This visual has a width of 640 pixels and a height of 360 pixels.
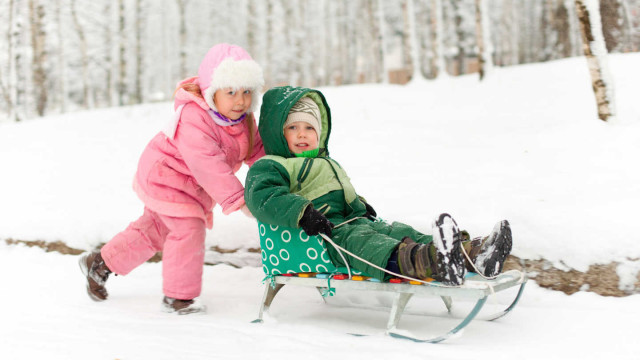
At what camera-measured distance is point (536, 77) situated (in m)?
9.84

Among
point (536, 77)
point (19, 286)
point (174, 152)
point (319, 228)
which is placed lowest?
point (19, 286)

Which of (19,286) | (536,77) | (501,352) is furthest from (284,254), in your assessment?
(536,77)

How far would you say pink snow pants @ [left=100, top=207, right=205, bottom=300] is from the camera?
3258mm

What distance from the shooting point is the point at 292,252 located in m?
2.89

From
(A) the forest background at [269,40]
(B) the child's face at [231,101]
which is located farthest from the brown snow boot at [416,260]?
(A) the forest background at [269,40]

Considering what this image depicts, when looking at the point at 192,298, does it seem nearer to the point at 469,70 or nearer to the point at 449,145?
the point at 449,145

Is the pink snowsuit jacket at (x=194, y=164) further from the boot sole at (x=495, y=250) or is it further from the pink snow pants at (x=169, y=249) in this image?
the boot sole at (x=495, y=250)

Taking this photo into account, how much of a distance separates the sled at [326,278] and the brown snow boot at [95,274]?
1256 mm

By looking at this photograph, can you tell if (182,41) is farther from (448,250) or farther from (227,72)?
(448,250)

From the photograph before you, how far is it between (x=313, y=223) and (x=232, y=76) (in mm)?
1110

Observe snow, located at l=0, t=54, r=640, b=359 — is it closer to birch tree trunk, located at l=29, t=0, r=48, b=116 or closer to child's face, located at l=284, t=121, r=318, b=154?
child's face, located at l=284, t=121, r=318, b=154

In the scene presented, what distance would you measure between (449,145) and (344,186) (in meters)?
3.19

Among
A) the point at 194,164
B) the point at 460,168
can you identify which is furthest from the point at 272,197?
the point at 460,168

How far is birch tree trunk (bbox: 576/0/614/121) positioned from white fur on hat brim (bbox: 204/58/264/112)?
3.44 m
